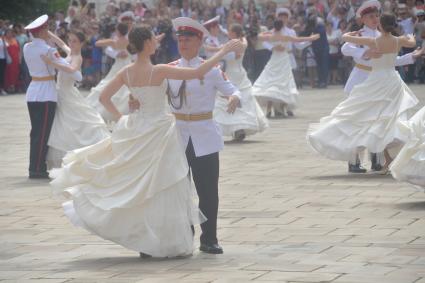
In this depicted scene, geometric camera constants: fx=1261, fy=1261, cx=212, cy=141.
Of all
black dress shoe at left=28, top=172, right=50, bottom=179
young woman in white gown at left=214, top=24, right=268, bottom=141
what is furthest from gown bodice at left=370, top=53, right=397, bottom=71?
young woman in white gown at left=214, top=24, right=268, bottom=141

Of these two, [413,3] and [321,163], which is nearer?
[321,163]

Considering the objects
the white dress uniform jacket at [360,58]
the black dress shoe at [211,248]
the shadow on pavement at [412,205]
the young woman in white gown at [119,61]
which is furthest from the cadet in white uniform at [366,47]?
the young woman in white gown at [119,61]

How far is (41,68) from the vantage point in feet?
48.3

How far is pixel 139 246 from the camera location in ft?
29.8

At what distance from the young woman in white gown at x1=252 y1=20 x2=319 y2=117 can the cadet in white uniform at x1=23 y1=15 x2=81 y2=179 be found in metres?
7.90

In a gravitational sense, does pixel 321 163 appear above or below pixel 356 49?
below

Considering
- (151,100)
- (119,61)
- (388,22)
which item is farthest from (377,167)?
(119,61)

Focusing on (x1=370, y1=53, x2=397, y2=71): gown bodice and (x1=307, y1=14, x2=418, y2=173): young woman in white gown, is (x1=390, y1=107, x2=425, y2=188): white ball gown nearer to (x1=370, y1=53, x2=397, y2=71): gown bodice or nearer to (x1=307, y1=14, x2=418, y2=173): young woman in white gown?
(x1=307, y1=14, x2=418, y2=173): young woman in white gown

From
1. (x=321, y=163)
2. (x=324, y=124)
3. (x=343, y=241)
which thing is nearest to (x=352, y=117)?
(x=324, y=124)

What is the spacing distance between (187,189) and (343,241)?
135cm

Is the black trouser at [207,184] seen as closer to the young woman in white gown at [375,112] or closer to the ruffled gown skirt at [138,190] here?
the ruffled gown skirt at [138,190]

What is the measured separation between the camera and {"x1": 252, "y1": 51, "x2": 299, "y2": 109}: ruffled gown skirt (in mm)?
22250

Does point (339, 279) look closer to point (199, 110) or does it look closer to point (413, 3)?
point (199, 110)

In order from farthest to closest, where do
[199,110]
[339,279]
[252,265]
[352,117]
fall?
[352,117] → [199,110] → [252,265] → [339,279]
